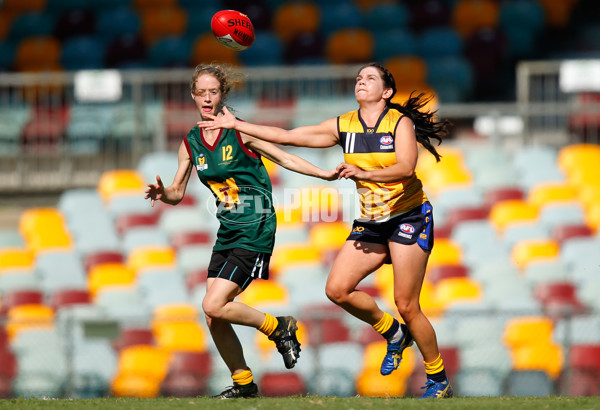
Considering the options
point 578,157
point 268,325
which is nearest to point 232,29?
point 268,325

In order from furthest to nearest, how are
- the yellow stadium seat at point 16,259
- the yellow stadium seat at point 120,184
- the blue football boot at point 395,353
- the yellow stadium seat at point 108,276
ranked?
the yellow stadium seat at point 120,184
the yellow stadium seat at point 16,259
the yellow stadium seat at point 108,276
the blue football boot at point 395,353

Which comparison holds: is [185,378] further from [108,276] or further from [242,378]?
[242,378]

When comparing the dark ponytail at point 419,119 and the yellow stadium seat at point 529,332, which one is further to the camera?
the yellow stadium seat at point 529,332

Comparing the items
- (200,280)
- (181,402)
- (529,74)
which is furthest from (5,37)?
(181,402)

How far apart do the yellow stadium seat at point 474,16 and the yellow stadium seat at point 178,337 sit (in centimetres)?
768

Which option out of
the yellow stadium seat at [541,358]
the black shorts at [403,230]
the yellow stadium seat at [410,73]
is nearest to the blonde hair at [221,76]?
the black shorts at [403,230]

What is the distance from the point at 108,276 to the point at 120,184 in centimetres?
162

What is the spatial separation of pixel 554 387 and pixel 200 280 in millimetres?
3869

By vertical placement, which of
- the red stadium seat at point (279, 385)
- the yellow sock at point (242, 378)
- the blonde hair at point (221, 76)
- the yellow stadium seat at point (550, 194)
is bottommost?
the red stadium seat at point (279, 385)

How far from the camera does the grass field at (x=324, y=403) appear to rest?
6137 mm

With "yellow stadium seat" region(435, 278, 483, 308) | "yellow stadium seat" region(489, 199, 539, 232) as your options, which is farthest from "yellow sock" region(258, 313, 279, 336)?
"yellow stadium seat" region(489, 199, 539, 232)

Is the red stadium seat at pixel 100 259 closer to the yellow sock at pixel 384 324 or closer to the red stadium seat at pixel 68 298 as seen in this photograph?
the red stadium seat at pixel 68 298

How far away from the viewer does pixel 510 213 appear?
11625 millimetres

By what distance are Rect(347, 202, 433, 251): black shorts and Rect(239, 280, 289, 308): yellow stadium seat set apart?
3769 millimetres
